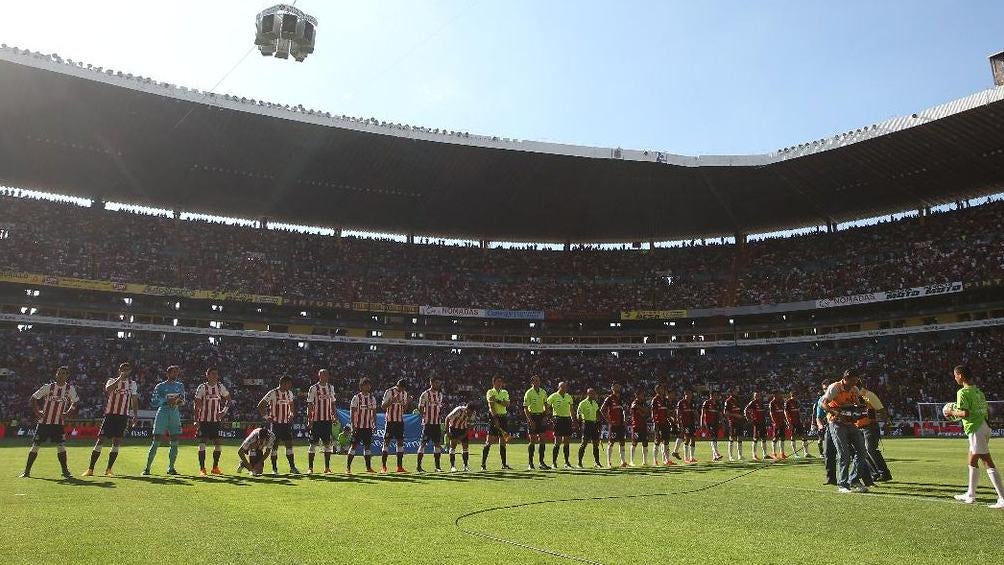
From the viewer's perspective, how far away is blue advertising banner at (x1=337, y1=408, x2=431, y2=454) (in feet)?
71.5

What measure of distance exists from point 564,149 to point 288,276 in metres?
22.7

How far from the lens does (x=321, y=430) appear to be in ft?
52.1

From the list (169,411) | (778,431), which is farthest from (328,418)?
(778,431)

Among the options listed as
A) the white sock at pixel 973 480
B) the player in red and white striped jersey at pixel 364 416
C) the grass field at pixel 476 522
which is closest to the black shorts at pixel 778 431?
the grass field at pixel 476 522

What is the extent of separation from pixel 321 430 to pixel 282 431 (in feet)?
3.15

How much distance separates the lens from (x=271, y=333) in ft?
160

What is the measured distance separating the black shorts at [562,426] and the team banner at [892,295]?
37048mm

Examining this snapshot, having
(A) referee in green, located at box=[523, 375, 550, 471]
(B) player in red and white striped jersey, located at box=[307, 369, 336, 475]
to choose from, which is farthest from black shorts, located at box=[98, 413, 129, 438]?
(A) referee in green, located at box=[523, 375, 550, 471]

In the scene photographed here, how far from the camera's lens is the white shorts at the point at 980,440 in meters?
10.1

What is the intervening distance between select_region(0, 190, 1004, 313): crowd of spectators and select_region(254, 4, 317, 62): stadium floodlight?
32.4 meters

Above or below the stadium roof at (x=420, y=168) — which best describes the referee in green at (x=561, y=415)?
below

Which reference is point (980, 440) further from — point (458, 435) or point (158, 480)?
point (158, 480)

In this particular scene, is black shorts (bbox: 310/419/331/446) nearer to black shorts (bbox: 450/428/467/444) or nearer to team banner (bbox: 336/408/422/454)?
black shorts (bbox: 450/428/467/444)

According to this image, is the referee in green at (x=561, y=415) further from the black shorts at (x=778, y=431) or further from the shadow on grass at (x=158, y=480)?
Result: the shadow on grass at (x=158, y=480)
